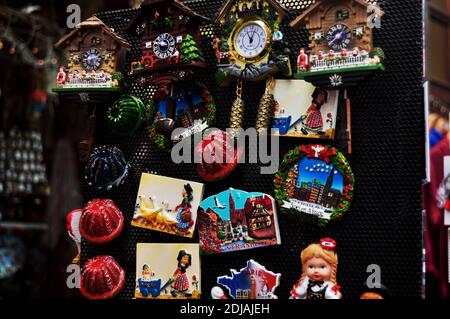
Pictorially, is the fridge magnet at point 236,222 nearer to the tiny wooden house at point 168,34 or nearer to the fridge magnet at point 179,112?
the fridge magnet at point 179,112

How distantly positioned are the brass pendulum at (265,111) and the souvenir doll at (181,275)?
49 centimetres

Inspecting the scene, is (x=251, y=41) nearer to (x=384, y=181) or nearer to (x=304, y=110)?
(x=304, y=110)

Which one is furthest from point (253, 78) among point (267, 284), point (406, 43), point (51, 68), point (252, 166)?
point (51, 68)

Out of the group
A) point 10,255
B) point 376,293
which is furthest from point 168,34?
point 10,255

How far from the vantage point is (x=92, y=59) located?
2.42 meters

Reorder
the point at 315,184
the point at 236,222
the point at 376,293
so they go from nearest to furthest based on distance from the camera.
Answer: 1. the point at 376,293
2. the point at 315,184
3. the point at 236,222

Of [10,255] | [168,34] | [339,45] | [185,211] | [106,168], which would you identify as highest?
[168,34]

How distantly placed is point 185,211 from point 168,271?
21cm

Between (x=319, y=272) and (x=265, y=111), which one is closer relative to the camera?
(x=319, y=272)

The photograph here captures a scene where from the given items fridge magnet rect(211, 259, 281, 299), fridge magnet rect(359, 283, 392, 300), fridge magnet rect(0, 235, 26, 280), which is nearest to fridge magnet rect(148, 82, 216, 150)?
fridge magnet rect(211, 259, 281, 299)

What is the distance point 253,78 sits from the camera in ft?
7.18

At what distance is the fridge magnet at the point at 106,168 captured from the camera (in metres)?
2.44

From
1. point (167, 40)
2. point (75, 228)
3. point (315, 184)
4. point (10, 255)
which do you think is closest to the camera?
point (315, 184)

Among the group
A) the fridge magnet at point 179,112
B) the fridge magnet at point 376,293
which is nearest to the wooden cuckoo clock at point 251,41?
the fridge magnet at point 179,112
